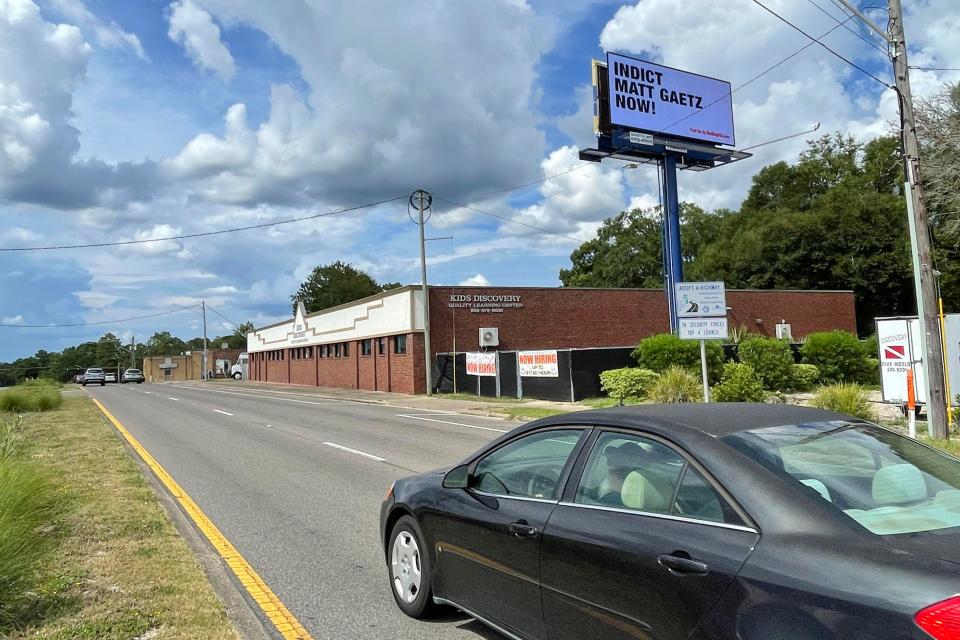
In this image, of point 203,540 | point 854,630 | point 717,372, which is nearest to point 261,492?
point 203,540

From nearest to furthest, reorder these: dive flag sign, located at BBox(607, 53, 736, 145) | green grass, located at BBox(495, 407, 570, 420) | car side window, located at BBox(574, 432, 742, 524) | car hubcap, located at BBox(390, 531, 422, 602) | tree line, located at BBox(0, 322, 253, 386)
A: car side window, located at BBox(574, 432, 742, 524), car hubcap, located at BBox(390, 531, 422, 602), green grass, located at BBox(495, 407, 570, 420), dive flag sign, located at BBox(607, 53, 736, 145), tree line, located at BBox(0, 322, 253, 386)

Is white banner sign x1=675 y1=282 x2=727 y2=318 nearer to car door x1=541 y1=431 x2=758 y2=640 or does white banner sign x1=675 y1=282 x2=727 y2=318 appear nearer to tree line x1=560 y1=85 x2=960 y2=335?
car door x1=541 y1=431 x2=758 y2=640

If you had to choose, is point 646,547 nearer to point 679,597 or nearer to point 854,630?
point 679,597

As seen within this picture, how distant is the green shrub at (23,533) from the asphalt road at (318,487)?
5.09 ft

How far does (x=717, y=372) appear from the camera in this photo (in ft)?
77.2

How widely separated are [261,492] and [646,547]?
288 inches

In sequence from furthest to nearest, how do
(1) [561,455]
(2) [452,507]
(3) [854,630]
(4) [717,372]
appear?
1. (4) [717,372]
2. (2) [452,507]
3. (1) [561,455]
4. (3) [854,630]

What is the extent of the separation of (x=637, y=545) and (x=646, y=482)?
1.07ft

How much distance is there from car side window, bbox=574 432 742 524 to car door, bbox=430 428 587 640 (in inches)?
7.6

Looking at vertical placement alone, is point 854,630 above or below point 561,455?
below

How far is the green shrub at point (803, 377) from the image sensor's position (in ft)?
77.4

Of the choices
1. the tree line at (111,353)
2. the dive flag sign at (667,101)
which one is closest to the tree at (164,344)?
the tree line at (111,353)

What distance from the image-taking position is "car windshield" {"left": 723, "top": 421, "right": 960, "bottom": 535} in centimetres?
265

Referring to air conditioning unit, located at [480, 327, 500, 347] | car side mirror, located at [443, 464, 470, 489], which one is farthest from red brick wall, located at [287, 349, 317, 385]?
car side mirror, located at [443, 464, 470, 489]
